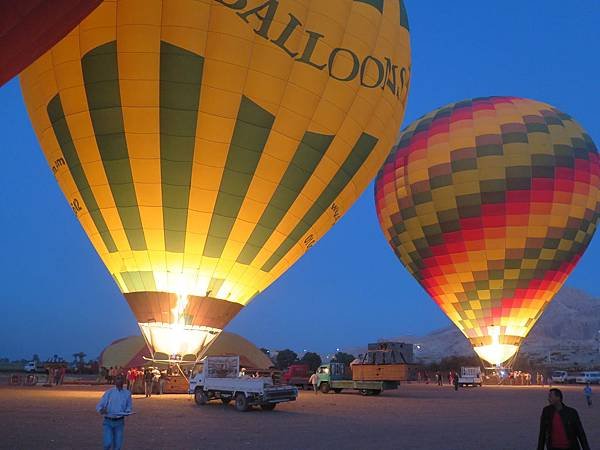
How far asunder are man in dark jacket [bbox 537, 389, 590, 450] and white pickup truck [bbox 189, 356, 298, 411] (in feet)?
36.4

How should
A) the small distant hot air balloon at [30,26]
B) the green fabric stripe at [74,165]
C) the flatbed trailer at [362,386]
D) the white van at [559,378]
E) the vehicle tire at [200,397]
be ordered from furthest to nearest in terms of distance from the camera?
the white van at [559,378] → the flatbed trailer at [362,386] → the vehicle tire at [200,397] → the green fabric stripe at [74,165] → the small distant hot air balloon at [30,26]

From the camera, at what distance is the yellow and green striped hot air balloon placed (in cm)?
1356

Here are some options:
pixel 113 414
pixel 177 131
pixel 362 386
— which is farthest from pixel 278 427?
pixel 362 386

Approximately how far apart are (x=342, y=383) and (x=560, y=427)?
21718 millimetres

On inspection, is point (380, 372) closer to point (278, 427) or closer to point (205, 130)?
point (278, 427)

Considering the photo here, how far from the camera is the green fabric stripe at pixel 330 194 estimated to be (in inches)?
653

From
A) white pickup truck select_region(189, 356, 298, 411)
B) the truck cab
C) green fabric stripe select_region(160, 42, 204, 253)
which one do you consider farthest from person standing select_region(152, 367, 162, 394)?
the truck cab

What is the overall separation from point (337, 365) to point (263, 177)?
1470 cm

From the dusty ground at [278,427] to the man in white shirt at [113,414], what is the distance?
7.17 ft

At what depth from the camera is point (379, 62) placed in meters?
16.0

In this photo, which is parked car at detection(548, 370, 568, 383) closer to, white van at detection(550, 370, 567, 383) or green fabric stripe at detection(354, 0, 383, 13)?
white van at detection(550, 370, 567, 383)

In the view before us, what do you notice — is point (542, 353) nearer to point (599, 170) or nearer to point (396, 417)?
point (599, 170)

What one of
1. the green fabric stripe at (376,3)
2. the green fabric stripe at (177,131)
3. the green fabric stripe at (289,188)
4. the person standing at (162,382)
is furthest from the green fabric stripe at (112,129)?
the green fabric stripe at (376,3)

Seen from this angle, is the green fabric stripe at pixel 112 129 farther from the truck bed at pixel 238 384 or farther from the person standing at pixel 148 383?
the person standing at pixel 148 383
